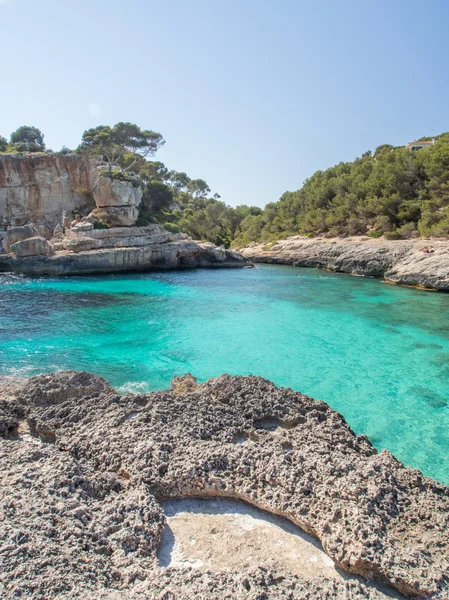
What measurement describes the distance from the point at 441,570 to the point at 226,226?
60636 millimetres

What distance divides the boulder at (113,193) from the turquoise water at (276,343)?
1359cm

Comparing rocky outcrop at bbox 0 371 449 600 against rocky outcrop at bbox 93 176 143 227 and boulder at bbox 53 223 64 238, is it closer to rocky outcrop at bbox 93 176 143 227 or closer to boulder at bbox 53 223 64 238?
boulder at bbox 53 223 64 238

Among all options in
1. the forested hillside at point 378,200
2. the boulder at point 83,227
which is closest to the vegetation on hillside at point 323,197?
the forested hillside at point 378,200

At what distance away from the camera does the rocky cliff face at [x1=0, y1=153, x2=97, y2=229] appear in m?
37.0

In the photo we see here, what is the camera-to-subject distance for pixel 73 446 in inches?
175

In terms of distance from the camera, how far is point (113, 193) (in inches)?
1345

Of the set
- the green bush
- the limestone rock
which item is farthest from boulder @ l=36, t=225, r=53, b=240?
the green bush

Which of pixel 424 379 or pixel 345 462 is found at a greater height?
pixel 345 462

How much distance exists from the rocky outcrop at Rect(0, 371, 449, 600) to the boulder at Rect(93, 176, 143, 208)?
31.2 metres

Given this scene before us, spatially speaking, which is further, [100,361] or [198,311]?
[198,311]

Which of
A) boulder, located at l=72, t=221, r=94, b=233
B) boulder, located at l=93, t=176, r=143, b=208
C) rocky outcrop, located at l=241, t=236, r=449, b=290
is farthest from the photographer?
boulder, located at l=93, t=176, r=143, b=208

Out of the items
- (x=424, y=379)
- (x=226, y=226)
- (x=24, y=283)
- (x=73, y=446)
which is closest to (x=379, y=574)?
(x=73, y=446)

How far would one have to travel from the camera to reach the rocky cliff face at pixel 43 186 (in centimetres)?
3703

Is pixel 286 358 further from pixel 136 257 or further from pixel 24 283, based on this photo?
pixel 136 257
